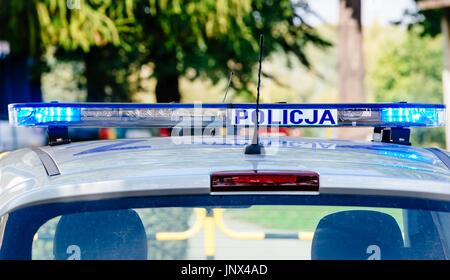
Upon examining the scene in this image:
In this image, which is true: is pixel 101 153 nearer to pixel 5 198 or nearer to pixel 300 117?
pixel 5 198

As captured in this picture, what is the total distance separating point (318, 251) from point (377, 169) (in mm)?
401

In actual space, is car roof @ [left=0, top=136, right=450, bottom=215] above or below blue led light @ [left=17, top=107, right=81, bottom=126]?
below

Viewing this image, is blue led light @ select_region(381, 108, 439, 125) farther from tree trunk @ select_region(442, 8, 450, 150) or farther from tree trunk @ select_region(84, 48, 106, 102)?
tree trunk @ select_region(84, 48, 106, 102)

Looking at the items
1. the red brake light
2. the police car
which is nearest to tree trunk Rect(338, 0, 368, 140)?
the police car

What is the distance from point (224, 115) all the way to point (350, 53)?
14.0 meters

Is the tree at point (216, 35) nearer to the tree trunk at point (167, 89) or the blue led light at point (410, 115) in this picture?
the tree trunk at point (167, 89)

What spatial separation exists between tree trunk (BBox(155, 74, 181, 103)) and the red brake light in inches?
653

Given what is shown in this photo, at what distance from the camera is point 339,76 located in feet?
55.9

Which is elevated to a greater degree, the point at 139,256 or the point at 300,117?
the point at 300,117

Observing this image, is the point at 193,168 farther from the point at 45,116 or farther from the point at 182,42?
the point at 182,42

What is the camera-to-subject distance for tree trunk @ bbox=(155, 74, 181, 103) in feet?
62.1

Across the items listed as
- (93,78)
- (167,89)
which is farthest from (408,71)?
(93,78)

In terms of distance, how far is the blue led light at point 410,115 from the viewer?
301 centimetres

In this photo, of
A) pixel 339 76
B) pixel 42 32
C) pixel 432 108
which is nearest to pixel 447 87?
pixel 339 76
